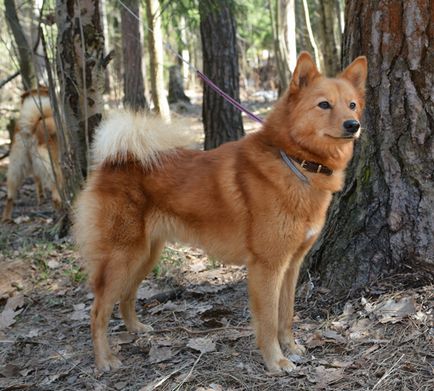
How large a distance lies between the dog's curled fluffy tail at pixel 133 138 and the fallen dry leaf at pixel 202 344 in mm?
1213

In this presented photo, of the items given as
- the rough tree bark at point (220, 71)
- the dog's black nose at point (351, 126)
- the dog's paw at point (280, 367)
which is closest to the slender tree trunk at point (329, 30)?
the rough tree bark at point (220, 71)

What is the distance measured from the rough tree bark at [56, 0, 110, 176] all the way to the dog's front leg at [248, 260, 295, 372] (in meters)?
2.77

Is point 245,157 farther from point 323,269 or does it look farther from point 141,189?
point 323,269

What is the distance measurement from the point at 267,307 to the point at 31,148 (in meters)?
5.50

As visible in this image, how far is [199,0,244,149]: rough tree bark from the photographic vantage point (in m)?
7.25

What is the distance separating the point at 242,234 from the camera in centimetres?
339

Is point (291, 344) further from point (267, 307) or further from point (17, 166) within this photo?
point (17, 166)

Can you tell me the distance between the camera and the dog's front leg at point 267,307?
327 centimetres

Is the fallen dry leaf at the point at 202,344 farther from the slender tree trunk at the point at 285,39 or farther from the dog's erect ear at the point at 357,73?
the slender tree trunk at the point at 285,39

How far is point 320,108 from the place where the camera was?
318 centimetres

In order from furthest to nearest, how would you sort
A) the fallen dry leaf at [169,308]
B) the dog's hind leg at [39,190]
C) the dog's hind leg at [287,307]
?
the dog's hind leg at [39,190]
the fallen dry leaf at [169,308]
the dog's hind leg at [287,307]

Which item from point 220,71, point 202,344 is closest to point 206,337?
point 202,344

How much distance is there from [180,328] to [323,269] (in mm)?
1129

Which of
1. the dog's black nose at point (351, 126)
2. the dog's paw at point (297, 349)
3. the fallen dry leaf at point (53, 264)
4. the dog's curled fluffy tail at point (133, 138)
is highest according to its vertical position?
the dog's black nose at point (351, 126)
